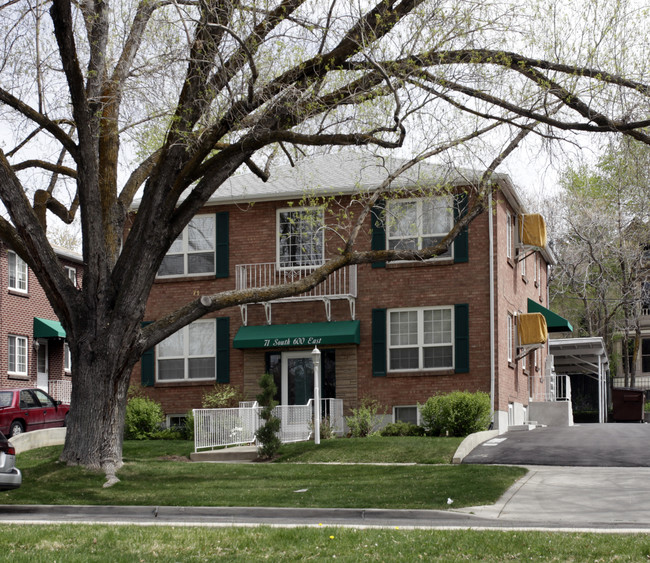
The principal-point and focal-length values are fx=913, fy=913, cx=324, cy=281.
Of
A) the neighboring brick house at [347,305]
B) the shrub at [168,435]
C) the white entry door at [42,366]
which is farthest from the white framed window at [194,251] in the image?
the white entry door at [42,366]

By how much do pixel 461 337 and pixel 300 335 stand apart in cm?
436

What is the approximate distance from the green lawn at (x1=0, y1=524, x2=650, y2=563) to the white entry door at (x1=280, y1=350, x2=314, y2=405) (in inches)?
627

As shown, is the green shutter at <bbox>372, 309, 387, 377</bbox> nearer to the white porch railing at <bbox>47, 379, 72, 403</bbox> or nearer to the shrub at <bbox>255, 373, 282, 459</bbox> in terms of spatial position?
the shrub at <bbox>255, 373, 282, 459</bbox>

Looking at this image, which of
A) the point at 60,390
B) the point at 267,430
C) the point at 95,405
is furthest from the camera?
the point at 60,390

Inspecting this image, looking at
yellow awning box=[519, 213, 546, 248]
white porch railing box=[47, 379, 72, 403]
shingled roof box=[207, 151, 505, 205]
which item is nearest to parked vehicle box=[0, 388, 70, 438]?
white porch railing box=[47, 379, 72, 403]

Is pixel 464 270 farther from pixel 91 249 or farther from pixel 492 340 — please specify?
pixel 91 249

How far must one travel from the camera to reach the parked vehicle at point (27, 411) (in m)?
25.6

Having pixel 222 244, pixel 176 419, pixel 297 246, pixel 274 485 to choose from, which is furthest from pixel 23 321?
pixel 274 485

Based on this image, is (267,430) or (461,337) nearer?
(267,430)

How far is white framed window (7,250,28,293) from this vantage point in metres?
33.8

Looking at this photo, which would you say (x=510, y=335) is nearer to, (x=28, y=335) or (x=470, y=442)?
(x=470, y=442)

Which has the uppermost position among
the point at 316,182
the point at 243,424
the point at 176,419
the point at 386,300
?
the point at 316,182

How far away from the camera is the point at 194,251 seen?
27.1 metres

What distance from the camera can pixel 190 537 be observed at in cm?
897
